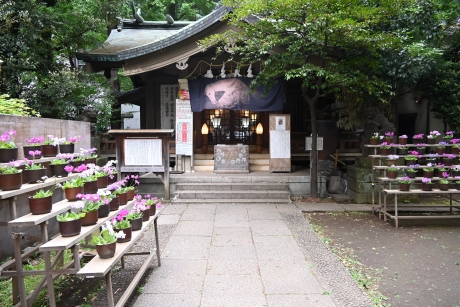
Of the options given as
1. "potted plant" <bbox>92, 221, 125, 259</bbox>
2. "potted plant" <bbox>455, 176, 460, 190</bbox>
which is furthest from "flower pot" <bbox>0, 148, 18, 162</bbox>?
"potted plant" <bbox>455, 176, 460, 190</bbox>

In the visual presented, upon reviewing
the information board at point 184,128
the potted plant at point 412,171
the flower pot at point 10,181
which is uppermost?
the information board at point 184,128

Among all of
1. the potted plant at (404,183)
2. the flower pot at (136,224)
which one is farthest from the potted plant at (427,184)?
the flower pot at (136,224)

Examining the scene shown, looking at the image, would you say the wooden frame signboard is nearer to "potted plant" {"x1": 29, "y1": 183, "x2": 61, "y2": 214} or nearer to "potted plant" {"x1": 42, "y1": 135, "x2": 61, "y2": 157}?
"potted plant" {"x1": 42, "y1": 135, "x2": 61, "y2": 157}

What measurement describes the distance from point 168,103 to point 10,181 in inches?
404

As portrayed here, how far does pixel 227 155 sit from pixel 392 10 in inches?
263

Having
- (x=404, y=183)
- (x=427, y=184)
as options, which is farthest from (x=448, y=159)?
(x=404, y=183)

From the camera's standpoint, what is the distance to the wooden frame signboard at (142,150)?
31.3 feet

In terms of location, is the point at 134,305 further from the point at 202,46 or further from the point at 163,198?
the point at 202,46

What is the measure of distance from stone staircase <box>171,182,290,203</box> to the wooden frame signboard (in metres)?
1.12

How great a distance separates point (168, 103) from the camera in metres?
13.3

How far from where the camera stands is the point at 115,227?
12.6ft

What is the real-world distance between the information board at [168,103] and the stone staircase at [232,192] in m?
4.18

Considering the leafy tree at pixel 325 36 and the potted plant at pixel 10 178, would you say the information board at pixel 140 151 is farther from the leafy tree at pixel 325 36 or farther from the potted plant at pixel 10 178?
the potted plant at pixel 10 178

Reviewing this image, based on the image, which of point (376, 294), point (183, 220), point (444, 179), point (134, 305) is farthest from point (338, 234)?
point (134, 305)
